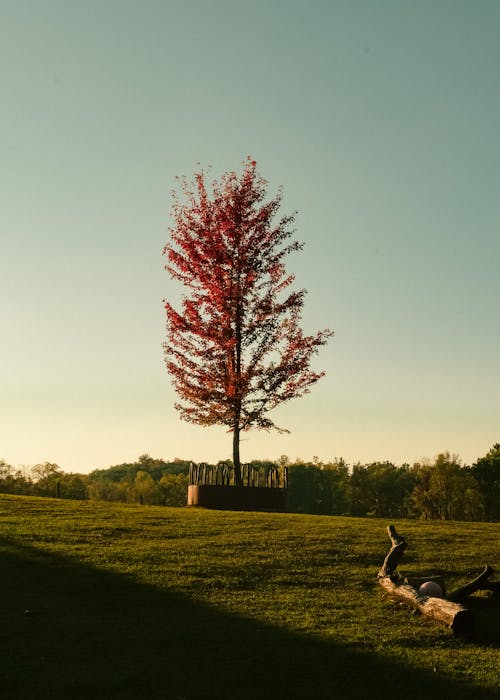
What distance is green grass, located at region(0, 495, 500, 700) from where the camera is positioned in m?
9.48

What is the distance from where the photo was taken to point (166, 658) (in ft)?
33.9

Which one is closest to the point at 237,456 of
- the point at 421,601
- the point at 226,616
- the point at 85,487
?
the point at 421,601

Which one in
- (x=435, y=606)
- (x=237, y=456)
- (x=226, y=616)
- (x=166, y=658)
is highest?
(x=237, y=456)

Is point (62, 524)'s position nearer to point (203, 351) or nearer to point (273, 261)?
point (203, 351)

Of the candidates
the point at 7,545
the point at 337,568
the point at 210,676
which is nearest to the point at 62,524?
the point at 7,545

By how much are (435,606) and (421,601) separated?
52 centimetres

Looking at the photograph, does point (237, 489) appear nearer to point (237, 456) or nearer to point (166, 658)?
point (237, 456)

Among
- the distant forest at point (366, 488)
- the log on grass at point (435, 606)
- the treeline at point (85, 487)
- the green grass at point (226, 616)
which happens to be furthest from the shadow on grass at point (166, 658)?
the treeline at point (85, 487)

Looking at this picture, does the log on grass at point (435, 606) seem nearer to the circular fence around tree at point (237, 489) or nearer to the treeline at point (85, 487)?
the circular fence around tree at point (237, 489)

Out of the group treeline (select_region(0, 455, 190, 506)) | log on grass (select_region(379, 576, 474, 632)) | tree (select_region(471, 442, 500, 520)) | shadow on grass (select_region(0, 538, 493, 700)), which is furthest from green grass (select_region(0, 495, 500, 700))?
treeline (select_region(0, 455, 190, 506))

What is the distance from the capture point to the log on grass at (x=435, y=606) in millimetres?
12117

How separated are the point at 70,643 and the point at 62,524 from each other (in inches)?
431

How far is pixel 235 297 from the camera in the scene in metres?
33.2

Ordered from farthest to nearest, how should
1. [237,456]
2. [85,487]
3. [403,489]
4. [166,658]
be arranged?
[85,487], [403,489], [237,456], [166,658]
